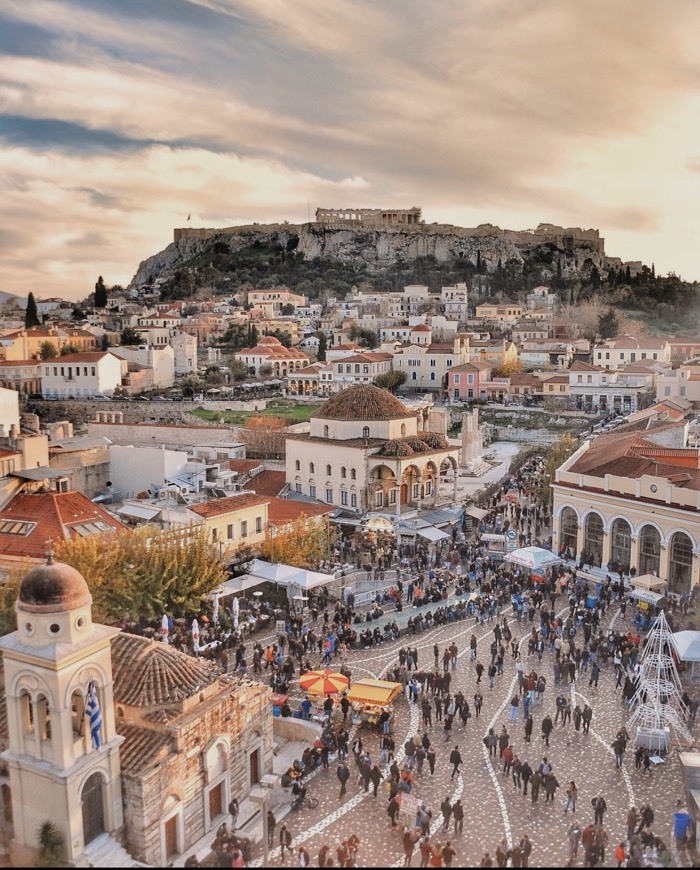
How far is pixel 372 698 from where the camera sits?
660 inches

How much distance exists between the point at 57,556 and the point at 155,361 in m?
Answer: 60.0

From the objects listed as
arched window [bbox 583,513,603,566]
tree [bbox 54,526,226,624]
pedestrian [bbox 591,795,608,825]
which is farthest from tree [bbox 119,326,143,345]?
pedestrian [bbox 591,795,608,825]

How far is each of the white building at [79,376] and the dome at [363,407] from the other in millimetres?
39373

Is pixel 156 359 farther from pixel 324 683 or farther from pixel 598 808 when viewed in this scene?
pixel 598 808

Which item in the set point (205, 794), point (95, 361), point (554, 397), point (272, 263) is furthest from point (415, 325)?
point (205, 794)

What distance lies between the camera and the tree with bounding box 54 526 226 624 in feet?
66.9

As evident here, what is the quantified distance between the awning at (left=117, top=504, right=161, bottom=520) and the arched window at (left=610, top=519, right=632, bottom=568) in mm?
15712

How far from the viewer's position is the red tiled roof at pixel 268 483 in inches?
1556

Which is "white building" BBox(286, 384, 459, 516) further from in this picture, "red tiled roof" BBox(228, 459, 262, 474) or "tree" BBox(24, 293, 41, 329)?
"tree" BBox(24, 293, 41, 329)

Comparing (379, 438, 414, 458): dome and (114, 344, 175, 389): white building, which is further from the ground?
(114, 344, 175, 389): white building

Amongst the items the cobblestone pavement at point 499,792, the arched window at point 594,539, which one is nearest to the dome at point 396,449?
the arched window at point 594,539

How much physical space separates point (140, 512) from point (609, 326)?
73.1 metres

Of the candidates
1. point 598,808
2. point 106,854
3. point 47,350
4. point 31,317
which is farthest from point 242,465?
point 31,317

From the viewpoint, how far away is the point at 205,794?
44.4 feet
